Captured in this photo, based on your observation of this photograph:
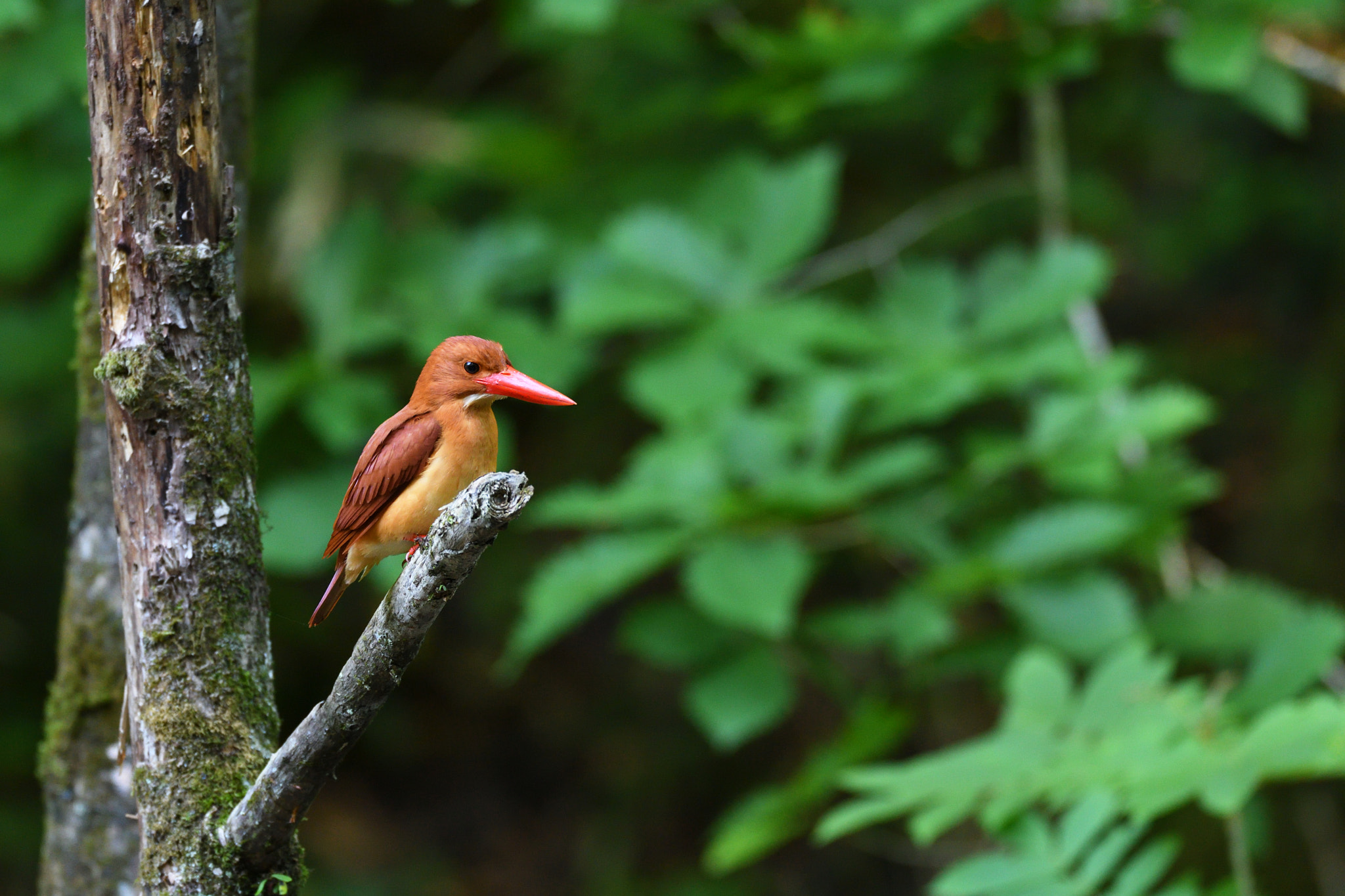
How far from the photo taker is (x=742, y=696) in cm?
391

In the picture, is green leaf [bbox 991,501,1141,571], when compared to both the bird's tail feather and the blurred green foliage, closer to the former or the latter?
the blurred green foliage

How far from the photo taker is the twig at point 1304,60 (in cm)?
440

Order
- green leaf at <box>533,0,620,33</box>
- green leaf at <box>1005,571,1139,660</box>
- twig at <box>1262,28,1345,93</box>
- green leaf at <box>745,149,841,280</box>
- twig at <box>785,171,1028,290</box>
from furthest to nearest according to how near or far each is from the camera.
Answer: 1. twig at <box>785,171,1028,290</box>
2. twig at <box>1262,28,1345,93</box>
3. green leaf at <box>745,149,841,280</box>
4. green leaf at <box>1005,571,1139,660</box>
5. green leaf at <box>533,0,620,33</box>

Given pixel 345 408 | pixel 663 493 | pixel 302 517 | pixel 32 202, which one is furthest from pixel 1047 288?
pixel 32 202

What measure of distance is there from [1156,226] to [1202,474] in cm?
236

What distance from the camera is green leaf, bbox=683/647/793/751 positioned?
380cm

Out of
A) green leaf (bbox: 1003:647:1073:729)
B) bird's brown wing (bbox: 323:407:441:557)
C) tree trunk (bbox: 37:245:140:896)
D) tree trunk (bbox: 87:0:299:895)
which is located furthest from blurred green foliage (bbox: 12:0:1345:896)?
bird's brown wing (bbox: 323:407:441:557)

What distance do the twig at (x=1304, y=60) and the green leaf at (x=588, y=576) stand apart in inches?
119

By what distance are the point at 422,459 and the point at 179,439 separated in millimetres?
441

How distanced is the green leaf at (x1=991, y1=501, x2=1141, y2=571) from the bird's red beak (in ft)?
8.79

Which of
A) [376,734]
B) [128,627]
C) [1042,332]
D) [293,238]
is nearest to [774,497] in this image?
[1042,332]

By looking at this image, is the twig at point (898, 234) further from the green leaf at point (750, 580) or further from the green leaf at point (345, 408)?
the green leaf at point (345, 408)

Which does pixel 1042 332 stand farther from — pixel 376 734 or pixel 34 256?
pixel 376 734

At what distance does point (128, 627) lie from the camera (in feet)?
6.36
